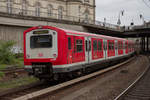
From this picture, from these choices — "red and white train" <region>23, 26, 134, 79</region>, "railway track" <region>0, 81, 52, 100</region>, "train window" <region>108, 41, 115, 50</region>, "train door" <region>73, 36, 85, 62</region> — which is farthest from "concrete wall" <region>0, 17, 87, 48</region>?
"railway track" <region>0, 81, 52, 100</region>

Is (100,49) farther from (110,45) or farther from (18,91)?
(18,91)

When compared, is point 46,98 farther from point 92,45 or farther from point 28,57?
point 92,45

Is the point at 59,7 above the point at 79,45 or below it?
above

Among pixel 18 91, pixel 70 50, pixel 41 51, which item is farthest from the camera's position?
pixel 70 50

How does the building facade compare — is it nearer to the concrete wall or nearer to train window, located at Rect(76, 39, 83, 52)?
the concrete wall

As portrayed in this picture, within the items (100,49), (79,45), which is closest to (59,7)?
(100,49)

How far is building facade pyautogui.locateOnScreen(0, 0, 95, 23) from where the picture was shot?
3434cm

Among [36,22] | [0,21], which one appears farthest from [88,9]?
[0,21]

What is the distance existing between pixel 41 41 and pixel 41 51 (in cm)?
54

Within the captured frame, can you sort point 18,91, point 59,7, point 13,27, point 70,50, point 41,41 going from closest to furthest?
point 18,91, point 41,41, point 70,50, point 13,27, point 59,7

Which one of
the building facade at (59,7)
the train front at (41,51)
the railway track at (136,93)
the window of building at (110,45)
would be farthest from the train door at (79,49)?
the building facade at (59,7)

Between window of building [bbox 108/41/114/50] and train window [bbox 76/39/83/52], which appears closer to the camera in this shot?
train window [bbox 76/39/83/52]

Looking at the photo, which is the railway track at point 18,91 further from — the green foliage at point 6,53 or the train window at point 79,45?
the green foliage at point 6,53

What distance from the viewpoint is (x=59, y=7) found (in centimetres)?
4375
